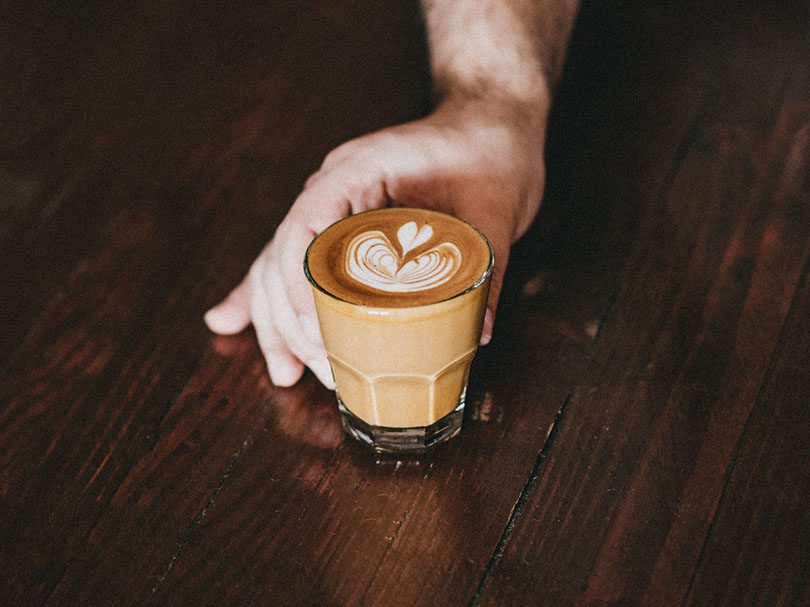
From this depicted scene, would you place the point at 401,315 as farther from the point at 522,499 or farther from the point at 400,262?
the point at 522,499

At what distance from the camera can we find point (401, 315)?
0.86 meters

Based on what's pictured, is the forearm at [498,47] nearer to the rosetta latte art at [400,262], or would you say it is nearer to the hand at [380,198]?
the hand at [380,198]

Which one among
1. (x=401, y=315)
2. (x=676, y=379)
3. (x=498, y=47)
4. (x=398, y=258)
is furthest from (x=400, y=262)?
(x=498, y=47)

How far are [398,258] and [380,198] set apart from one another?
221mm

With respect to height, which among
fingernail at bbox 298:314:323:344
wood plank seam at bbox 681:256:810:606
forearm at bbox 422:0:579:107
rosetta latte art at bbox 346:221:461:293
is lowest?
wood plank seam at bbox 681:256:810:606

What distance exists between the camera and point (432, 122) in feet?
4.05

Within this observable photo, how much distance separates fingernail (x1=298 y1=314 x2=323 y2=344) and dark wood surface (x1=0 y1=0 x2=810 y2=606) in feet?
0.37

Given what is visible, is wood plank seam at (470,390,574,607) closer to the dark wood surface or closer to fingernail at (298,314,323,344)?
the dark wood surface

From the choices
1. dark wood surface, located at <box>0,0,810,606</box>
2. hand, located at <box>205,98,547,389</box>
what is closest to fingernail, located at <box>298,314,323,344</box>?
hand, located at <box>205,98,547,389</box>

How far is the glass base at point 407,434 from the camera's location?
1.06 m

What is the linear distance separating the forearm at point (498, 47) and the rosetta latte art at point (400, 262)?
1.54 feet

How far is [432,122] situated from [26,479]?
2.53 ft

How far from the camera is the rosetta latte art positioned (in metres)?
0.92

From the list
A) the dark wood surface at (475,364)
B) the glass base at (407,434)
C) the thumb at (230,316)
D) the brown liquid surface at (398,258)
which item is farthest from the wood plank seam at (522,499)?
the thumb at (230,316)
